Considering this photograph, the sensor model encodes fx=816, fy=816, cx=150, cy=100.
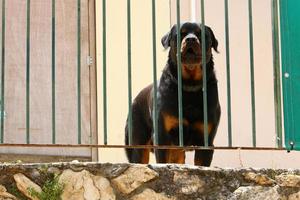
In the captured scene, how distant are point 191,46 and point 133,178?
1.77 m

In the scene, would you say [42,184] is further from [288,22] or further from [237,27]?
[237,27]

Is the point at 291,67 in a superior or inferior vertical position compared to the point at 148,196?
superior

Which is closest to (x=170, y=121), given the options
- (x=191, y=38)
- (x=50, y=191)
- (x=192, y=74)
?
(x=192, y=74)

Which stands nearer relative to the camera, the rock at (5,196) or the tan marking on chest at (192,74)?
the rock at (5,196)

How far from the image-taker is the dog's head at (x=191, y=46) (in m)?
6.68

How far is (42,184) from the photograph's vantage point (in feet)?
16.9

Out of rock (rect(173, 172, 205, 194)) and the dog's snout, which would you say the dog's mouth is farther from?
rock (rect(173, 172, 205, 194))

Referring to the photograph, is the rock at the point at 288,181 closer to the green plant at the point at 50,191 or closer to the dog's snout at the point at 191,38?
the green plant at the point at 50,191

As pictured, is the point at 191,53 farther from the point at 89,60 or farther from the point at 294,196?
the point at 89,60

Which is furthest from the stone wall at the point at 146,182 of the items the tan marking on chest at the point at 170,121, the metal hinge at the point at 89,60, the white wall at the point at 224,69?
the metal hinge at the point at 89,60

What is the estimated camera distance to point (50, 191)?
5113mm

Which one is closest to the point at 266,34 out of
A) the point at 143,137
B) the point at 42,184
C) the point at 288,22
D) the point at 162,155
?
the point at 143,137

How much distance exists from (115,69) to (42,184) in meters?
4.40

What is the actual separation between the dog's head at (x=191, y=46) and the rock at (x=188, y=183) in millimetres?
1674
